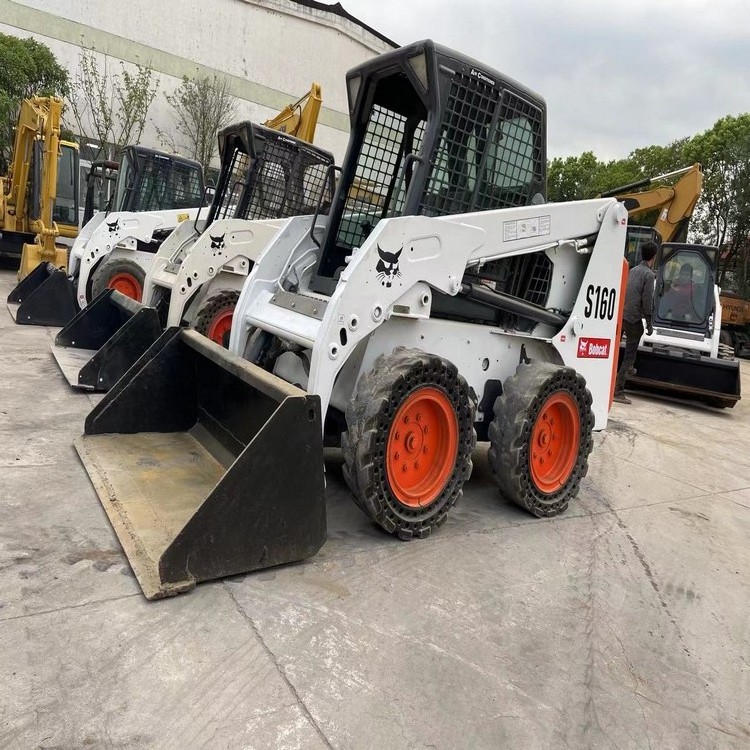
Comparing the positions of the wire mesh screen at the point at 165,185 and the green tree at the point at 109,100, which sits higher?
the green tree at the point at 109,100

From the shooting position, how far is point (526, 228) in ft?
12.8

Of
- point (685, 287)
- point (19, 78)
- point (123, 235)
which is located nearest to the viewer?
point (123, 235)

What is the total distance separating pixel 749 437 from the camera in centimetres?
787

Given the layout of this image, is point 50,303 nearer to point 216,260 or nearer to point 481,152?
point 216,260

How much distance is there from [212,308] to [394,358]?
10.8 feet

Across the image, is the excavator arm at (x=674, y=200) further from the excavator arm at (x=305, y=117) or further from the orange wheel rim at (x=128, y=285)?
the orange wheel rim at (x=128, y=285)

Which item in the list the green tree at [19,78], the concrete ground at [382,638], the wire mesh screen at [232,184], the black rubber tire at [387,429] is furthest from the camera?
the green tree at [19,78]

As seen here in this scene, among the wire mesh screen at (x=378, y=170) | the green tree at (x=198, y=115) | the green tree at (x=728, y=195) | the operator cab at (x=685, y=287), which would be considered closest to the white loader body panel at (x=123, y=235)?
the wire mesh screen at (x=378, y=170)

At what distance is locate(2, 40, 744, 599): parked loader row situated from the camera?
2.91 metres

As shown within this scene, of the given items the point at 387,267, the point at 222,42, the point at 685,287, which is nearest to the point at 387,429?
the point at 387,267

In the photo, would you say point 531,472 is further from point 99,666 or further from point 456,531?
point 99,666

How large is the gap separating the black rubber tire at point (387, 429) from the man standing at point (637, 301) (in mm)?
5416

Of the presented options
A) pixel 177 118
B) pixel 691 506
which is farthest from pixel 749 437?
pixel 177 118

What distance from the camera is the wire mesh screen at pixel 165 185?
9781 mm
